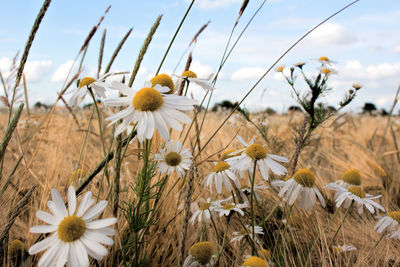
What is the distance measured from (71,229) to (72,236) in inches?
0.4

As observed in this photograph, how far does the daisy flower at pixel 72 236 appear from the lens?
0.46 meters

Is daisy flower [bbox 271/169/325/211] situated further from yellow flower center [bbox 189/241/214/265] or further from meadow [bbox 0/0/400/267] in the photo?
yellow flower center [bbox 189/241/214/265]

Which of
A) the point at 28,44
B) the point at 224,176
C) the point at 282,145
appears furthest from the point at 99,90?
the point at 282,145

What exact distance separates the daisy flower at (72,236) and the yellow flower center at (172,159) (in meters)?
0.38

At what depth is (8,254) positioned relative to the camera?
734 millimetres

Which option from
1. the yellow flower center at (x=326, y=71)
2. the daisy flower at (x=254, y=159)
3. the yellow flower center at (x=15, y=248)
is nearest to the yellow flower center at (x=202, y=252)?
the daisy flower at (x=254, y=159)

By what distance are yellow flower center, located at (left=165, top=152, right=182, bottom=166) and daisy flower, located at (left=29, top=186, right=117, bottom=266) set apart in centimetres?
38

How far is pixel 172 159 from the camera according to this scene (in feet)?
2.87

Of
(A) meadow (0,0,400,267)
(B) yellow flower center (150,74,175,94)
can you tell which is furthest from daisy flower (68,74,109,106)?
(B) yellow flower center (150,74,175,94)

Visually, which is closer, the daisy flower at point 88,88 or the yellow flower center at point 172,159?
Result: the daisy flower at point 88,88

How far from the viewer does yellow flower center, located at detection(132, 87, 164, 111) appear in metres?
0.52

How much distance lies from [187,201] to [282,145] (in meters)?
1.37

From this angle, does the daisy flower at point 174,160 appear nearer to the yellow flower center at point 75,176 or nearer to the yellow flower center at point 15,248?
the yellow flower center at point 75,176

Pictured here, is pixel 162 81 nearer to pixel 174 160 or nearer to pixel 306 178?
pixel 174 160
